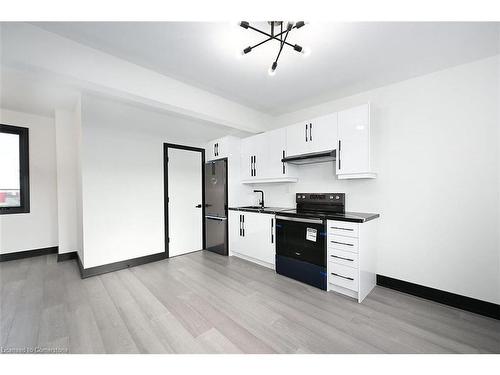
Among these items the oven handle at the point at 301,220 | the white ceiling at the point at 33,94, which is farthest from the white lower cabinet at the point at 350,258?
the white ceiling at the point at 33,94

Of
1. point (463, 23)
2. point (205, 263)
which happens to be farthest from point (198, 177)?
point (463, 23)

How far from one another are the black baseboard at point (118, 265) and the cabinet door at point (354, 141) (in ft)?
10.5

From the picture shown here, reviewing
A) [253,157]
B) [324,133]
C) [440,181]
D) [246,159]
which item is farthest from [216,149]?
[440,181]

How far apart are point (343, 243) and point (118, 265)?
3197mm

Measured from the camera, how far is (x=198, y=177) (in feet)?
13.4

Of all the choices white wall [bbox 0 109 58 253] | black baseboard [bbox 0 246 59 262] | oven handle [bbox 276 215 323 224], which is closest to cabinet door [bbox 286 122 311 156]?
oven handle [bbox 276 215 323 224]

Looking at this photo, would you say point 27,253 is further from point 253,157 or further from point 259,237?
point 253,157

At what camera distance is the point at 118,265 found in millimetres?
3020

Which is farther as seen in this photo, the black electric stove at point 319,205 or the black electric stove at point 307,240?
the black electric stove at point 319,205

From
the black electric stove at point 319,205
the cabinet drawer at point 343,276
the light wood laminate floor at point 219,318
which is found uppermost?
the black electric stove at point 319,205

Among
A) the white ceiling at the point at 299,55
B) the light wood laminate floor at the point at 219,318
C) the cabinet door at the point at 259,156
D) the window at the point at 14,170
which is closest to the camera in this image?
the light wood laminate floor at the point at 219,318

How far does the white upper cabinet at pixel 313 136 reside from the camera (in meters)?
2.63

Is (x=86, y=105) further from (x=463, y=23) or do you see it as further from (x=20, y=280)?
(x=463, y=23)

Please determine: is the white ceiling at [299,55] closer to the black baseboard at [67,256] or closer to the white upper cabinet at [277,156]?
the white upper cabinet at [277,156]
